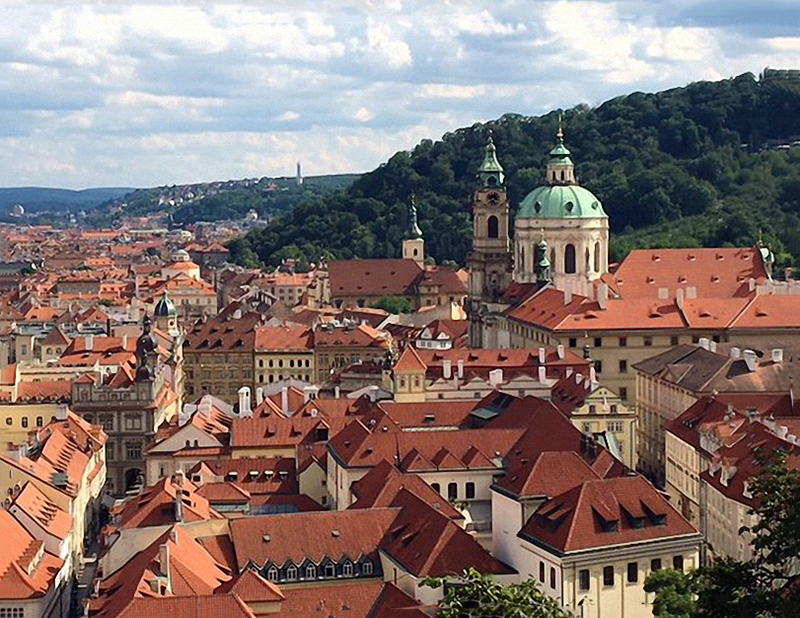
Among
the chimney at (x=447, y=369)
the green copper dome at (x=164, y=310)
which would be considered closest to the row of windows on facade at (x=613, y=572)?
the chimney at (x=447, y=369)

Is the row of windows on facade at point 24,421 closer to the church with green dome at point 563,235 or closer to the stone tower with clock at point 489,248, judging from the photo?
the church with green dome at point 563,235

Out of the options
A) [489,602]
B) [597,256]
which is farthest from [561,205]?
[489,602]

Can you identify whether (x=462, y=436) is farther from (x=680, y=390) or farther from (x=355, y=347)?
(x=355, y=347)

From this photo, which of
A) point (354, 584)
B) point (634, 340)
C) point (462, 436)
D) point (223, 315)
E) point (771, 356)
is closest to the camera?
point (354, 584)

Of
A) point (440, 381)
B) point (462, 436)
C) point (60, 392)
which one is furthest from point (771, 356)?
point (60, 392)

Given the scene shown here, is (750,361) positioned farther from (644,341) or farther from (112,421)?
(112,421)
